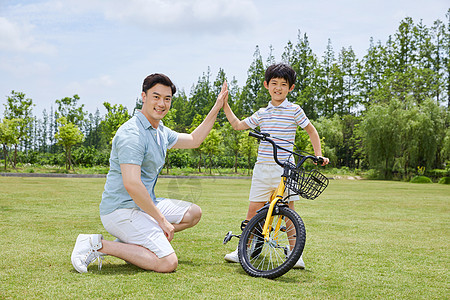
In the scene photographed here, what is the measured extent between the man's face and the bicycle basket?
1.20 meters

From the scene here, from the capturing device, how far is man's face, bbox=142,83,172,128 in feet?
12.3

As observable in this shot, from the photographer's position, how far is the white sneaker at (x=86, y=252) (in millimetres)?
3424

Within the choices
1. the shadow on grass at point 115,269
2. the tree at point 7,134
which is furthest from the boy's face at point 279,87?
the tree at point 7,134

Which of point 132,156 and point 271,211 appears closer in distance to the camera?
point 132,156

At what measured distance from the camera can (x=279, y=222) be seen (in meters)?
3.75

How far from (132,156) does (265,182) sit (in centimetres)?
131

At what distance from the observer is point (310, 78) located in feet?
191

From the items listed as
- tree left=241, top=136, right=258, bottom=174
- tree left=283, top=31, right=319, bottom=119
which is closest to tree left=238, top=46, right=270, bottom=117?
tree left=283, top=31, right=319, bottom=119

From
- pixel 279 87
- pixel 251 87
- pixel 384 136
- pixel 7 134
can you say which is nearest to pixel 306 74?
pixel 251 87

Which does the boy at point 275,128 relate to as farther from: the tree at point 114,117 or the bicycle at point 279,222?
the tree at point 114,117

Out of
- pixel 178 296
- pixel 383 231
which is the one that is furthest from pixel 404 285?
pixel 383 231

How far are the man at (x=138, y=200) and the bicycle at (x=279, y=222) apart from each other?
0.66m

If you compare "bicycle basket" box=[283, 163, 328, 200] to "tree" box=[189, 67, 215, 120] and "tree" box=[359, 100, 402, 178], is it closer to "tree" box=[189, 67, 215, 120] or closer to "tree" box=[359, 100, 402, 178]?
"tree" box=[359, 100, 402, 178]

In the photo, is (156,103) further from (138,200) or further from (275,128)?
(275,128)
